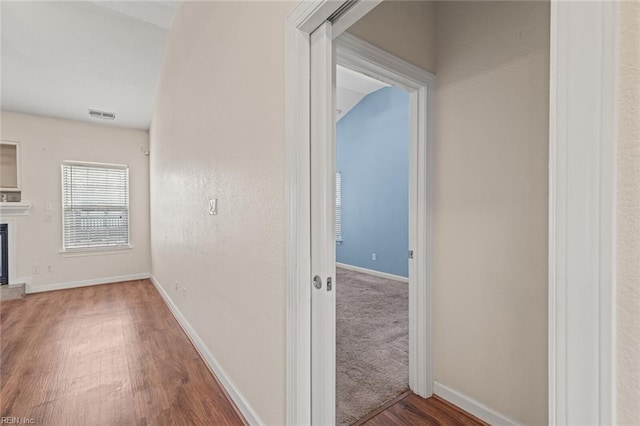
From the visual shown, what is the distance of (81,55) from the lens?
3447 millimetres

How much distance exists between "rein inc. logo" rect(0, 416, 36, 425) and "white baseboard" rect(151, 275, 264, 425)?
1.01 m

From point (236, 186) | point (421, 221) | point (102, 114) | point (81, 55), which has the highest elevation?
point (81, 55)

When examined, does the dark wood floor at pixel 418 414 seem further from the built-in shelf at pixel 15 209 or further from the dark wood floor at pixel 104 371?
the built-in shelf at pixel 15 209

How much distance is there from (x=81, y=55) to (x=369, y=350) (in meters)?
4.37

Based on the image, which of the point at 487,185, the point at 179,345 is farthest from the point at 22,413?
the point at 487,185

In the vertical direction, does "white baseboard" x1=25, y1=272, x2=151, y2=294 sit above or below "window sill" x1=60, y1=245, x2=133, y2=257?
below

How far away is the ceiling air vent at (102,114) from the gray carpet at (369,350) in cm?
456

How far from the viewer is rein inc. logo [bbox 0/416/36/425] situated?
176cm

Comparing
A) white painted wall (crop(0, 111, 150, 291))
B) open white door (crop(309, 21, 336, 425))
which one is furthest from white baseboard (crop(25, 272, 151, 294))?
open white door (crop(309, 21, 336, 425))

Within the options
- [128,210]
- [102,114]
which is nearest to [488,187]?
[102,114]
